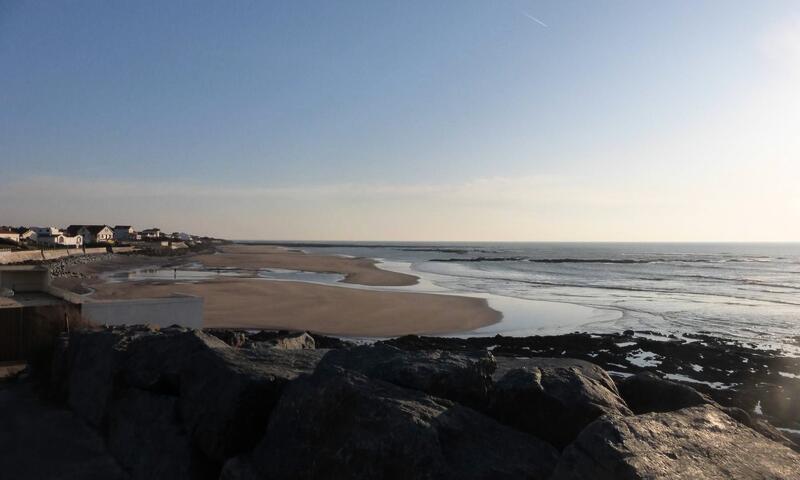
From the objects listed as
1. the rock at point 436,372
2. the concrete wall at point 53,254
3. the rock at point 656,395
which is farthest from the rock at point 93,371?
the concrete wall at point 53,254

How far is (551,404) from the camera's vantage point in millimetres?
4680

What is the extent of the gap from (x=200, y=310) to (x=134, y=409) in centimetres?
731

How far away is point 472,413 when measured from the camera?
14.8 feet

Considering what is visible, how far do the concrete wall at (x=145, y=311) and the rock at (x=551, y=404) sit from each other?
9.18m

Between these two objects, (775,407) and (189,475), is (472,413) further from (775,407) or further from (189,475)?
(775,407)

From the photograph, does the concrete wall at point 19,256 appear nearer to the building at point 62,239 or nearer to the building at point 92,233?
the building at point 62,239

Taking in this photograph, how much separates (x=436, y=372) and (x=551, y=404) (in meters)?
1.08

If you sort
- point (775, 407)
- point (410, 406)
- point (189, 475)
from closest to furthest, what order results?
point (410, 406)
point (189, 475)
point (775, 407)

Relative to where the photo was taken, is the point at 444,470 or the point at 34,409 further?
the point at 34,409

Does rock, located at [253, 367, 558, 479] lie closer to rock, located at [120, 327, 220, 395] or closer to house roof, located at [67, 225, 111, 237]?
rock, located at [120, 327, 220, 395]

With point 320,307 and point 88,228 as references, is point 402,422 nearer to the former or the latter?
point 320,307

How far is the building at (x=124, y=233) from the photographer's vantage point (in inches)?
4904

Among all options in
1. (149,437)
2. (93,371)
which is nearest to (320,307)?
(93,371)

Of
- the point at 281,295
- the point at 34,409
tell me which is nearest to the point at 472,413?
the point at 34,409
